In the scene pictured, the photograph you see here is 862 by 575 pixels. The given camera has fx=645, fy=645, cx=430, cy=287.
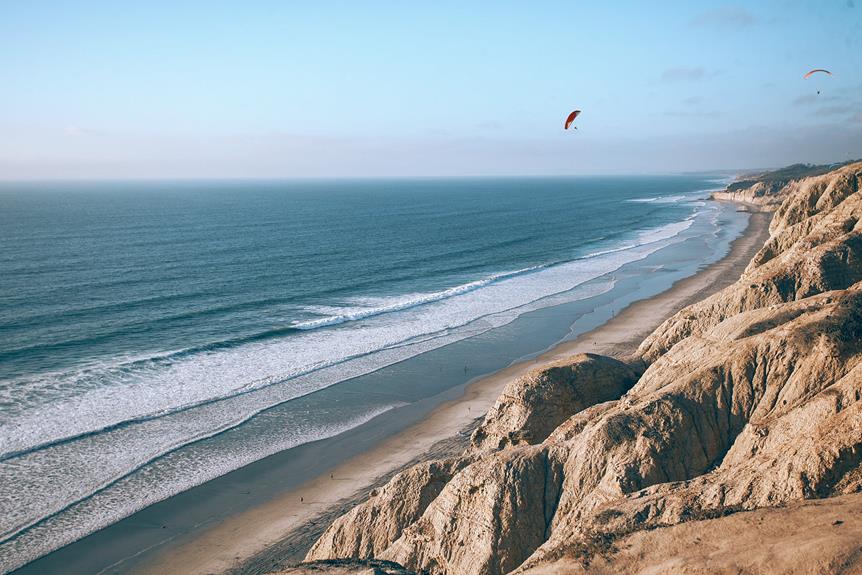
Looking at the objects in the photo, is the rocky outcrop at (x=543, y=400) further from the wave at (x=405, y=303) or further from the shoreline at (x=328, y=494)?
the wave at (x=405, y=303)

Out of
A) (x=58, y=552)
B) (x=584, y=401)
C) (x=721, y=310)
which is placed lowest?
(x=58, y=552)

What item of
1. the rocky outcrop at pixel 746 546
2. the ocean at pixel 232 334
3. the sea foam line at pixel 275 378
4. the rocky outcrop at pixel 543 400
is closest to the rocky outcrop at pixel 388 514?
the rocky outcrop at pixel 543 400

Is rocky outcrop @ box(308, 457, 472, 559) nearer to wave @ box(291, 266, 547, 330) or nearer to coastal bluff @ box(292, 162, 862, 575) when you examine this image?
coastal bluff @ box(292, 162, 862, 575)

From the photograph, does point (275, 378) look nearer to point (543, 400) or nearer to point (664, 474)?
point (543, 400)

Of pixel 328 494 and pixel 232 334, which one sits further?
pixel 232 334

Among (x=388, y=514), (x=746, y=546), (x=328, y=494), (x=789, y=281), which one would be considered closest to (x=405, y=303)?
(x=328, y=494)

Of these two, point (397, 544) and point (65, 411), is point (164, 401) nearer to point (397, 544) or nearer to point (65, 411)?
point (65, 411)

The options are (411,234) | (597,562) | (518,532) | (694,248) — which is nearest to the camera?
(597,562)

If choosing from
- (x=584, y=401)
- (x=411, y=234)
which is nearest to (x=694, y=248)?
(x=411, y=234)
